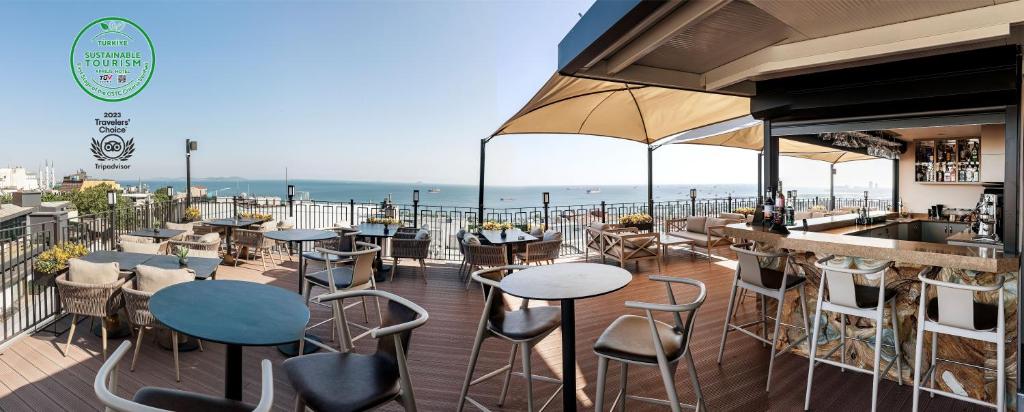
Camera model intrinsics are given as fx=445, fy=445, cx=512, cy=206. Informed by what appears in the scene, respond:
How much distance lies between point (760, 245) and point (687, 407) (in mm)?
1966

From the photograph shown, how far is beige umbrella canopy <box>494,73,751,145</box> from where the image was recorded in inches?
215

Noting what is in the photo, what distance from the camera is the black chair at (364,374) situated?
1662 millimetres

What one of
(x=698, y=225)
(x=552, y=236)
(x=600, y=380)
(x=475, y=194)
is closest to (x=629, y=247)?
(x=552, y=236)

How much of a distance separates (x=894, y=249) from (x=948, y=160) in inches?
229

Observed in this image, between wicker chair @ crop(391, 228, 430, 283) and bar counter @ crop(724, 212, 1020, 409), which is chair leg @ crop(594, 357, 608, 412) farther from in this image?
wicker chair @ crop(391, 228, 430, 283)

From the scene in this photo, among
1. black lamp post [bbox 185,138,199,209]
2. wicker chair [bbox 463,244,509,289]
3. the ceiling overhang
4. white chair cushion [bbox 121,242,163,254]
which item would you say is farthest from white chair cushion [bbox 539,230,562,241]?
black lamp post [bbox 185,138,199,209]

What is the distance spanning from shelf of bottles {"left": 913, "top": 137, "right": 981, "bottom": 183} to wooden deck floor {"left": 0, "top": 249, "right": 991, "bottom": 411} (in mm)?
5096

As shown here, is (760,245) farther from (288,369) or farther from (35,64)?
(35,64)

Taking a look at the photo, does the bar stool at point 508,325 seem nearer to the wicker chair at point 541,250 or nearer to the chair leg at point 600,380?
the chair leg at point 600,380

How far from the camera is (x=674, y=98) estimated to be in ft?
20.7

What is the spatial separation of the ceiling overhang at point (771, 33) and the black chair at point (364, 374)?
1.75 meters

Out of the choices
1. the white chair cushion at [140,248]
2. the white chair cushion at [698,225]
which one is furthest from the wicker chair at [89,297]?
the white chair cushion at [698,225]

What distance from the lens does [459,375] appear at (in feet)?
10.7

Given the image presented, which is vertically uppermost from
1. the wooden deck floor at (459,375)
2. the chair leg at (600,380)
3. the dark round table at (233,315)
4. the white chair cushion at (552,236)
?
the dark round table at (233,315)
